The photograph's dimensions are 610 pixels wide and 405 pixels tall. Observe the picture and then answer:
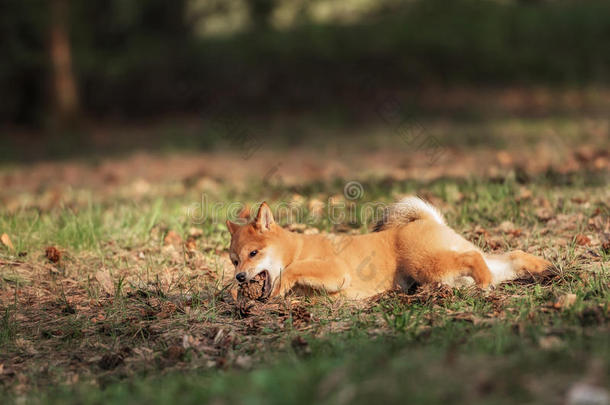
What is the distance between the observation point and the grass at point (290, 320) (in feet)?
8.16

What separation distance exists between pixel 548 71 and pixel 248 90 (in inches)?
306

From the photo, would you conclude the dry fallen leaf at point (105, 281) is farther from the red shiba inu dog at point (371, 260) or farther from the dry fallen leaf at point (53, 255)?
the red shiba inu dog at point (371, 260)

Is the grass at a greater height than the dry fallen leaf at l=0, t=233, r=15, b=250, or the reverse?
the dry fallen leaf at l=0, t=233, r=15, b=250

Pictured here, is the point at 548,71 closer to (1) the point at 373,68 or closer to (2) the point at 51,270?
(1) the point at 373,68

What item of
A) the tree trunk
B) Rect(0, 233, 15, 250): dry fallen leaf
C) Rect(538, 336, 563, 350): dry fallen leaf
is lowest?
Rect(538, 336, 563, 350): dry fallen leaf

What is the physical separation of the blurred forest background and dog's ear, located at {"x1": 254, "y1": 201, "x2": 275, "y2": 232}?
31.6 feet

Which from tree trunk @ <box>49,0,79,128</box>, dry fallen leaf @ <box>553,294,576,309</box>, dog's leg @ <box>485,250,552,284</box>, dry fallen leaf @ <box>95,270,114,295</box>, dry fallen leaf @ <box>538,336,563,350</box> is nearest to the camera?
dry fallen leaf @ <box>538,336,563,350</box>

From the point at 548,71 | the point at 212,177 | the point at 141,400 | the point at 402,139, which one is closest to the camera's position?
the point at 141,400

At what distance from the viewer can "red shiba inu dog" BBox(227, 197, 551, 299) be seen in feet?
13.2

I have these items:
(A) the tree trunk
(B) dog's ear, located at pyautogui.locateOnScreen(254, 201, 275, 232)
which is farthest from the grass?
(A) the tree trunk

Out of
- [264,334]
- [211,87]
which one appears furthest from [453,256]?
[211,87]

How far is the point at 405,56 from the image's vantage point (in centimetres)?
1712

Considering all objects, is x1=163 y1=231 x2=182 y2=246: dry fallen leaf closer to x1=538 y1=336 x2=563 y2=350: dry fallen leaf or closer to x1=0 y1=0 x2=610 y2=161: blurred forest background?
x1=538 y1=336 x2=563 y2=350: dry fallen leaf

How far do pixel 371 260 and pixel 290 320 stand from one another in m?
0.72
